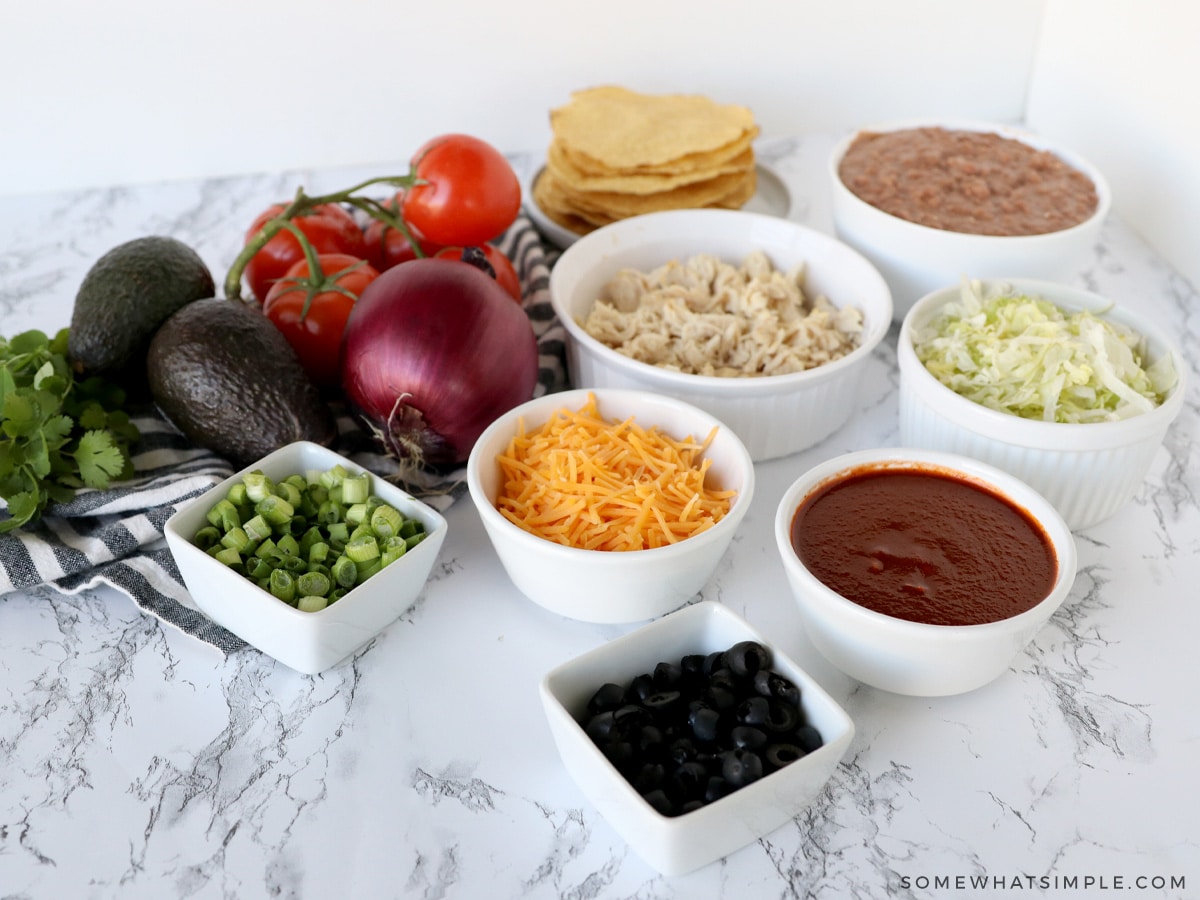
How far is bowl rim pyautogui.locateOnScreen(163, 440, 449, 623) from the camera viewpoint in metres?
1.20

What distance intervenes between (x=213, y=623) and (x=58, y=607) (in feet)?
0.73

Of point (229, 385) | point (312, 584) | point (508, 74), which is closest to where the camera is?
point (312, 584)

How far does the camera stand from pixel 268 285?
1.82m

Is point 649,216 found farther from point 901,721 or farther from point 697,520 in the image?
point 901,721

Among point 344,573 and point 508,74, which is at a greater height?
point 508,74

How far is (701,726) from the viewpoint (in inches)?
42.7

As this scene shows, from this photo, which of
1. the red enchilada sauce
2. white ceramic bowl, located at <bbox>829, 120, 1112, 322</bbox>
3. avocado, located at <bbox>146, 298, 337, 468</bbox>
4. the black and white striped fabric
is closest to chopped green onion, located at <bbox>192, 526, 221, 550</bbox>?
the black and white striped fabric

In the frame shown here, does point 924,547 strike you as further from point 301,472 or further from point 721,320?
point 301,472

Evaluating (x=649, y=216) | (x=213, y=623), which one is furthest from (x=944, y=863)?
(x=649, y=216)

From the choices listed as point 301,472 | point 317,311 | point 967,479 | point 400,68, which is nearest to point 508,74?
point 400,68

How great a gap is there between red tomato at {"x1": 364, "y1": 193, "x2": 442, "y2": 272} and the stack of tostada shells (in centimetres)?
31

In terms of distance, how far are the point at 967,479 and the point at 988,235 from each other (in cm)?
58

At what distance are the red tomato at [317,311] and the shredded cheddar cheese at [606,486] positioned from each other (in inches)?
15.8

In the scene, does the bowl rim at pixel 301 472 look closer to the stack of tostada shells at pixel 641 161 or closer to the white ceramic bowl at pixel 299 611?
the white ceramic bowl at pixel 299 611
